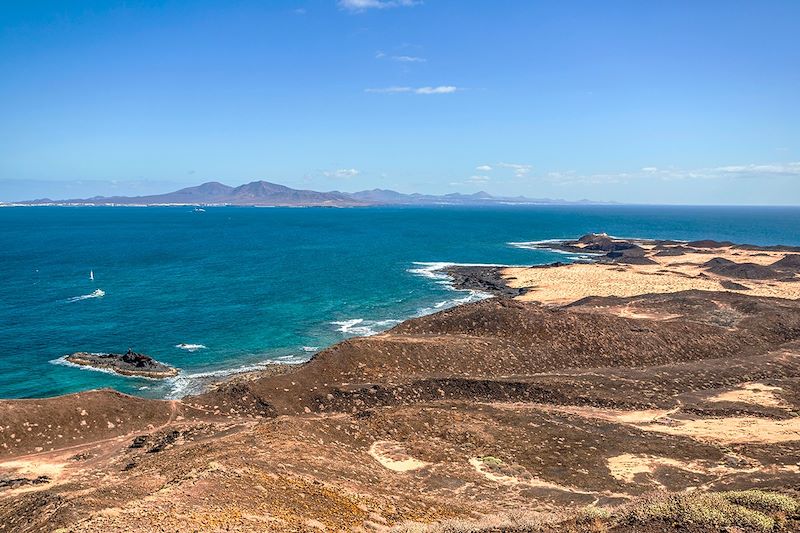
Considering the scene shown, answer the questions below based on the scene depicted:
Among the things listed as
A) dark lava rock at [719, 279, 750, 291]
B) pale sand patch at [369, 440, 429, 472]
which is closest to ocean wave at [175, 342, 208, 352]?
pale sand patch at [369, 440, 429, 472]

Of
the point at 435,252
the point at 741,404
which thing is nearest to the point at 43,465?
the point at 741,404

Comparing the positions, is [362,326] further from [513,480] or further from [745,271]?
[745,271]

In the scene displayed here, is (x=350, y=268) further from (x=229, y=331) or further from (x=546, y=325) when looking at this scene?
(x=546, y=325)

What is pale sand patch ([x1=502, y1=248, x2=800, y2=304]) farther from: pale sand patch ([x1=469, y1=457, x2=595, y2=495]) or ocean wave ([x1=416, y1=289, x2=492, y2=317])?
pale sand patch ([x1=469, y1=457, x2=595, y2=495])

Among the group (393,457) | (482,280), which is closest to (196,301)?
(482,280)

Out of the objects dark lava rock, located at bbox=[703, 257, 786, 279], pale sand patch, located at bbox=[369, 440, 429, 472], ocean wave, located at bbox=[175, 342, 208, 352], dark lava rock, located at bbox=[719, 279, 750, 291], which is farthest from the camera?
dark lava rock, located at bbox=[703, 257, 786, 279]

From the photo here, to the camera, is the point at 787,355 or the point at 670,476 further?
the point at 787,355
